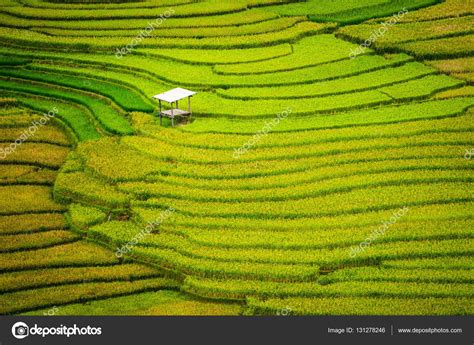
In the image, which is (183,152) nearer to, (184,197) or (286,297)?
(184,197)

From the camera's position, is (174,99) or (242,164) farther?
(174,99)

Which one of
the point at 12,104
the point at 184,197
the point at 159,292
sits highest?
the point at 12,104

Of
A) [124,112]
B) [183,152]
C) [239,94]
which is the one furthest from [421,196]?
[124,112]

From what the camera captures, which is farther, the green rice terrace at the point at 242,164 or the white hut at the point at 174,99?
the white hut at the point at 174,99

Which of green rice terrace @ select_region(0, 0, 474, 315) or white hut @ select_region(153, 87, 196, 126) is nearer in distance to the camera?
green rice terrace @ select_region(0, 0, 474, 315)

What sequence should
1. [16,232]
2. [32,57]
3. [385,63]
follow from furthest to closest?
[32,57]
[385,63]
[16,232]

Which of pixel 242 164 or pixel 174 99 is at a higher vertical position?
pixel 174 99

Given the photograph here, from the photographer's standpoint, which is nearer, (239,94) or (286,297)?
(286,297)

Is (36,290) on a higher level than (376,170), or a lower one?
lower
